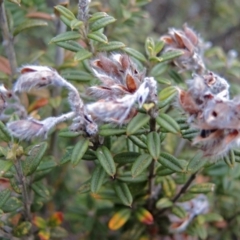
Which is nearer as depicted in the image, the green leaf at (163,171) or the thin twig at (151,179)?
the thin twig at (151,179)

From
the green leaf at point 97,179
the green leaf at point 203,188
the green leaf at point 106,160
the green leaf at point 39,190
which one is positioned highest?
the green leaf at point 106,160

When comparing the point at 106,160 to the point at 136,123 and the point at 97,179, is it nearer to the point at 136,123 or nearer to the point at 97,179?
the point at 97,179

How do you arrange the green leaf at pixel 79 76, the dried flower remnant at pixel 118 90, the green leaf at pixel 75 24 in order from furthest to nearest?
the green leaf at pixel 79 76, the green leaf at pixel 75 24, the dried flower remnant at pixel 118 90

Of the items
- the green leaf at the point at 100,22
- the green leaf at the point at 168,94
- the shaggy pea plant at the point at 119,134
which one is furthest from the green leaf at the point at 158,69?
the green leaf at the point at 168,94

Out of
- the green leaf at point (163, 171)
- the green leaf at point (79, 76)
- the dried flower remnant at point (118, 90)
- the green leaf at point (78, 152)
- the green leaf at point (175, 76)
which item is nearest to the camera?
the dried flower remnant at point (118, 90)

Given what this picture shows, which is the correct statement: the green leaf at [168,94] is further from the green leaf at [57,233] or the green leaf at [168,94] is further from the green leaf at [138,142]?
the green leaf at [57,233]

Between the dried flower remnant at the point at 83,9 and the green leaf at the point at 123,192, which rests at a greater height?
the dried flower remnant at the point at 83,9

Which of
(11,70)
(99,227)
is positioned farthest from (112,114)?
(99,227)
